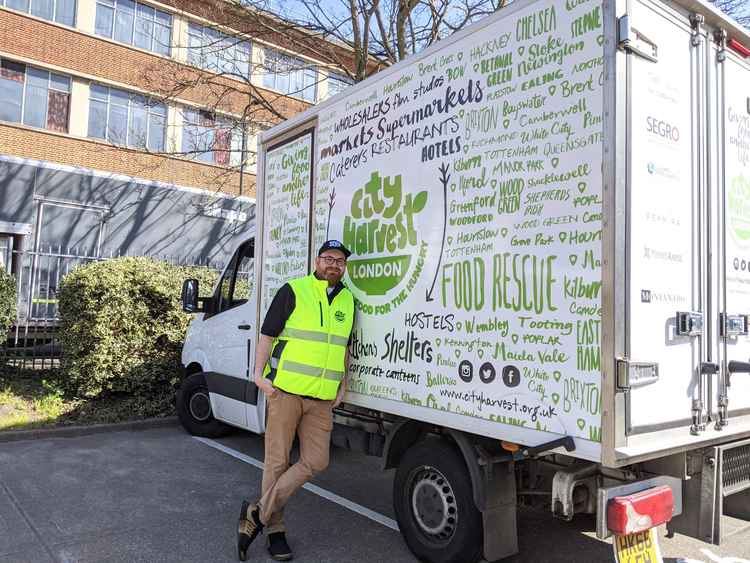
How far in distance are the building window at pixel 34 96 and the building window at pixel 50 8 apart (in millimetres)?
1537

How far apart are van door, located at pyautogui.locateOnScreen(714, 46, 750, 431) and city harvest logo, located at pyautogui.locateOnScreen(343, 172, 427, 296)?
1.64 metres

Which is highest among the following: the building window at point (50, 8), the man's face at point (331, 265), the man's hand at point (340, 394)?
the building window at point (50, 8)

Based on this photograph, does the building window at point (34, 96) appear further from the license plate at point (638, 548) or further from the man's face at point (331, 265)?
the license plate at point (638, 548)

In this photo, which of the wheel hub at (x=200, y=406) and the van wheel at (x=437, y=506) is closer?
the van wheel at (x=437, y=506)

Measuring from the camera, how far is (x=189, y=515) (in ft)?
14.5

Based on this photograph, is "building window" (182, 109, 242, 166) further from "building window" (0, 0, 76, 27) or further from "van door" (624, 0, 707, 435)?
"van door" (624, 0, 707, 435)

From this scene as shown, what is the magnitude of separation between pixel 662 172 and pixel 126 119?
1794 cm

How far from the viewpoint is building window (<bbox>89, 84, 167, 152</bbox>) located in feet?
57.2

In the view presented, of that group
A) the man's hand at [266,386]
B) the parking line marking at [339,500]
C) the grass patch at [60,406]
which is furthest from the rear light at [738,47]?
the grass patch at [60,406]

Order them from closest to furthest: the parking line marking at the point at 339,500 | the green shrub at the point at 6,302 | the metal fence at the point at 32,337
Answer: the parking line marking at the point at 339,500, the green shrub at the point at 6,302, the metal fence at the point at 32,337

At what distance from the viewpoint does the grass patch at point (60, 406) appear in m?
6.85

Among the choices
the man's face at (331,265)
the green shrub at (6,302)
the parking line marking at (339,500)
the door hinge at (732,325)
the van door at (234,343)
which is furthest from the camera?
the green shrub at (6,302)

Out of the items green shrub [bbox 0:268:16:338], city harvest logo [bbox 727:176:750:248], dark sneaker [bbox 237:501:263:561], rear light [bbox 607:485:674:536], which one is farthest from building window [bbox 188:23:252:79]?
rear light [bbox 607:485:674:536]

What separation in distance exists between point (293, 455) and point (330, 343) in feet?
9.02
